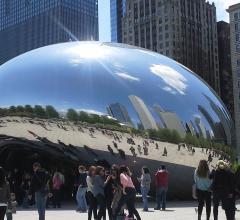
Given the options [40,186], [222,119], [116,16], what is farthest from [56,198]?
[116,16]

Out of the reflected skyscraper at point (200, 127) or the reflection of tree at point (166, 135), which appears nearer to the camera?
the reflection of tree at point (166, 135)

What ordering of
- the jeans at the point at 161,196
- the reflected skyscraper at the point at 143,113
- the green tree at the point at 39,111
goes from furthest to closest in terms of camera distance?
the green tree at the point at 39,111 < the reflected skyscraper at the point at 143,113 < the jeans at the point at 161,196

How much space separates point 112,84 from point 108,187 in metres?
4.66

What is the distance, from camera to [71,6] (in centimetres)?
12125

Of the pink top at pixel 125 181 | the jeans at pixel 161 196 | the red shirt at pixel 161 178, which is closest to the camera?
the pink top at pixel 125 181

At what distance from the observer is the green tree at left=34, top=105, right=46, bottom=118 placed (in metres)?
14.0

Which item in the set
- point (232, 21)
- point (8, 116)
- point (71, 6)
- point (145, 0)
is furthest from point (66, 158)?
point (71, 6)

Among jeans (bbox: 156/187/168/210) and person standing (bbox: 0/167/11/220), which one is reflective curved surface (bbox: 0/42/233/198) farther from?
person standing (bbox: 0/167/11/220)

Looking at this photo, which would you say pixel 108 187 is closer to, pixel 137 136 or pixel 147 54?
pixel 137 136

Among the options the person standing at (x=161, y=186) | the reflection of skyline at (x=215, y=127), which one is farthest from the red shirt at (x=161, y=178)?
the reflection of skyline at (x=215, y=127)

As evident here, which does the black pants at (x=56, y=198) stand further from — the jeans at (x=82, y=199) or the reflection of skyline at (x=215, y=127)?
the reflection of skyline at (x=215, y=127)

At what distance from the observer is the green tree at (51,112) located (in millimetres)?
13867

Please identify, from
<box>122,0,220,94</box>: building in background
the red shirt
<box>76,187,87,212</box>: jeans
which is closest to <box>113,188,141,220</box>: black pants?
<box>76,187,87,212</box>: jeans

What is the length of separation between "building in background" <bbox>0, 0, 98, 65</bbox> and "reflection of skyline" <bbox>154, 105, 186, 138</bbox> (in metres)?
96.0
